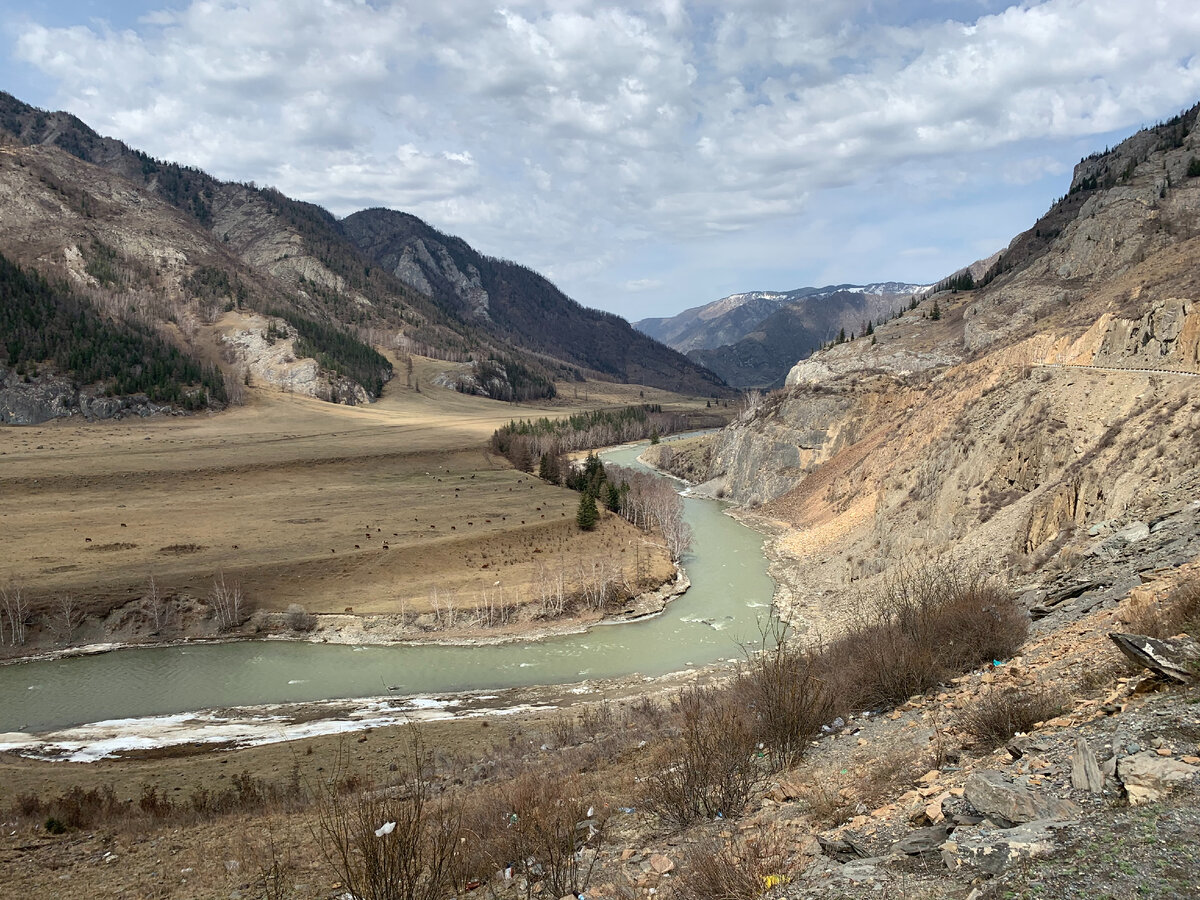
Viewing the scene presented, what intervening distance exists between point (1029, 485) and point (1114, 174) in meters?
100

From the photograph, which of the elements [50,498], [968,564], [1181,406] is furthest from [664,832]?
[50,498]

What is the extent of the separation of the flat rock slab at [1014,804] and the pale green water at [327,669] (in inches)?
1191

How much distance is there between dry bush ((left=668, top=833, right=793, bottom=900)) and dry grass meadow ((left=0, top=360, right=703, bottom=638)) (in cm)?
4054

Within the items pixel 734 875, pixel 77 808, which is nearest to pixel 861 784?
pixel 734 875

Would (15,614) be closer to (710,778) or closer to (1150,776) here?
(710,778)

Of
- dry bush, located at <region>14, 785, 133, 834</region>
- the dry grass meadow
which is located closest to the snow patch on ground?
dry bush, located at <region>14, 785, 133, 834</region>

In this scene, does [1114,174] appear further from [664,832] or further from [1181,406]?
[664,832]

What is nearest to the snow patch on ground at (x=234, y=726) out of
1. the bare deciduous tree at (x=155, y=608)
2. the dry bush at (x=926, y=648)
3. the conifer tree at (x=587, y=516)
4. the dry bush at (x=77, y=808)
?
the dry bush at (x=77, y=808)

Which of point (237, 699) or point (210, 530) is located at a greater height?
point (210, 530)

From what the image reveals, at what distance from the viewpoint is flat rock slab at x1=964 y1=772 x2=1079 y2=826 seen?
6.66 m

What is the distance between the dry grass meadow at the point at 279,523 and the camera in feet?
153

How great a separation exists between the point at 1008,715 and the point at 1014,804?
11.3 feet

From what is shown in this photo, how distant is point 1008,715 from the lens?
9.80 m

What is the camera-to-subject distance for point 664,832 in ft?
33.2
